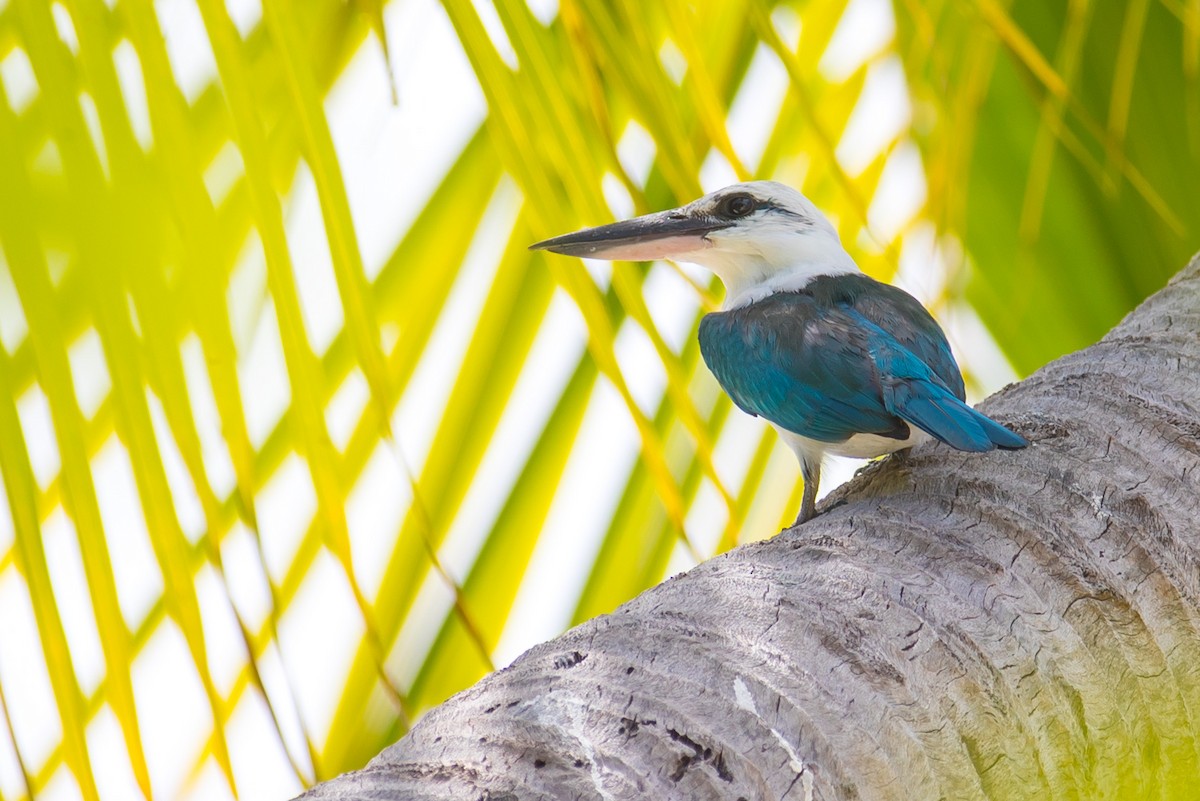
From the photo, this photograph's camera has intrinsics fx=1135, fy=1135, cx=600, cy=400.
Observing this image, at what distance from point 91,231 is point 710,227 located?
64.5 inches

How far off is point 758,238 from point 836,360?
59 cm

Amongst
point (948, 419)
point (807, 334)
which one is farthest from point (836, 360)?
point (948, 419)

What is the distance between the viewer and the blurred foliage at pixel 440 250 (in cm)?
112

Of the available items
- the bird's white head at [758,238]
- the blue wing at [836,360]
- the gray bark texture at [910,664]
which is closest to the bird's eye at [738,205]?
the bird's white head at [758,238]

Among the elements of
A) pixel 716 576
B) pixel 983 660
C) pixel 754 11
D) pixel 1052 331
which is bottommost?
pixel 983 660

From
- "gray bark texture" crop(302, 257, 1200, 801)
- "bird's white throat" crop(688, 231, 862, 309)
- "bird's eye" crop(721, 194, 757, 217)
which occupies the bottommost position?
"gray bark texture" crop(302, 257, 1200, 801)

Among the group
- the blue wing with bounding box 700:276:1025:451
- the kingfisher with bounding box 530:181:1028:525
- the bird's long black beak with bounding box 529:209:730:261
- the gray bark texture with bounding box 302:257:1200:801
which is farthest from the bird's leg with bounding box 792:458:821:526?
the gray bark texture with bounding box 302:257:1200:801

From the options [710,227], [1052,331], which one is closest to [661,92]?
[710,227]

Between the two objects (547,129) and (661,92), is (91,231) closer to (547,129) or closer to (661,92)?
(547,129)

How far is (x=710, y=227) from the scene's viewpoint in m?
2.53

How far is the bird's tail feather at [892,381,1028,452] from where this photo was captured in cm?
160

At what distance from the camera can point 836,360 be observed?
2055mm

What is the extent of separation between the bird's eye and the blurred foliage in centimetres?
8

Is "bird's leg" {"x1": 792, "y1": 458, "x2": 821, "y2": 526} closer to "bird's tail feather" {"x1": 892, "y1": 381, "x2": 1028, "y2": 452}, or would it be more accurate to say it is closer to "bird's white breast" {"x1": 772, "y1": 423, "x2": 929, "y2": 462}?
"bird's white breast" {"x1": 772, "y1": 423, "x2": 929, "y2": 462}
